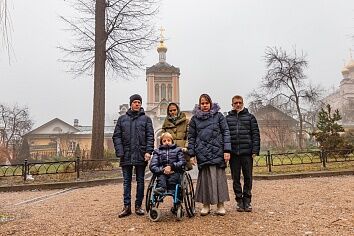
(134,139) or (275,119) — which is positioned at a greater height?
(275,119)

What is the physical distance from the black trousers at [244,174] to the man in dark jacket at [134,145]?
144cm

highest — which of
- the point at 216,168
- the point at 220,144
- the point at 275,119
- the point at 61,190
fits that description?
the point at 275,119

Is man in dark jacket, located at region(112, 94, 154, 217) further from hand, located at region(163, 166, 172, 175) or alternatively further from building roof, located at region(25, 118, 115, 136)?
building roof, located at region(25, 118, 115, 136)

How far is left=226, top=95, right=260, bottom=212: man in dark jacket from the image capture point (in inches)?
216

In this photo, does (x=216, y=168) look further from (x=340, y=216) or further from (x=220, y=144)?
(x=340, y=216)

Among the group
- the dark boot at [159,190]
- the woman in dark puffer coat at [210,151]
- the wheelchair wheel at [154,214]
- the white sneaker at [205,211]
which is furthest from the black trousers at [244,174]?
the wheelchair wheel at [154,214]

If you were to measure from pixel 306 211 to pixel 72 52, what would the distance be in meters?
13.0

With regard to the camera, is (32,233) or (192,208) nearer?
(32,233)

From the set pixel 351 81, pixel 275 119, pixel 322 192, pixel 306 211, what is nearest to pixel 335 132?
pixel 322 192

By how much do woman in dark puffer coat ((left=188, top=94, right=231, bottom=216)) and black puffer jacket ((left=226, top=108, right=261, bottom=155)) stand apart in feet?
1.19

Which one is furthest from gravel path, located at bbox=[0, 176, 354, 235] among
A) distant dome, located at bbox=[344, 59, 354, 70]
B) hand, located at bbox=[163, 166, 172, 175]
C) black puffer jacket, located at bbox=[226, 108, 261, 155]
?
distant dome, located at bbox=[344, 59, 354, 70]

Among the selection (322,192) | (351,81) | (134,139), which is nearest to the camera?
(134,139)

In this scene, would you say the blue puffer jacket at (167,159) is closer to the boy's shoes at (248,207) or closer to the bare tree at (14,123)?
the boy's shoes at (248,207)

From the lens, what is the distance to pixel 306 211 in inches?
203
